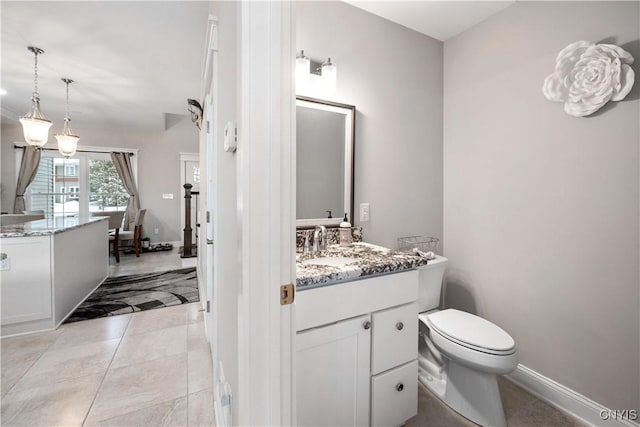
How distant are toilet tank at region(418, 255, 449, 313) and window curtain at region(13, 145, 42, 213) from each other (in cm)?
654

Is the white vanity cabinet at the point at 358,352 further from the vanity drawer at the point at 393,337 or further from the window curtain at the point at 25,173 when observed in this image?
the window curtain at the point at 25,173

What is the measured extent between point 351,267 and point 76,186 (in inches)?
253

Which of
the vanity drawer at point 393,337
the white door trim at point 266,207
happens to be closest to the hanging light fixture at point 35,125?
the white door trim at point 266,207

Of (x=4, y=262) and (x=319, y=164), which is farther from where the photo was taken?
(x=4, y=262)

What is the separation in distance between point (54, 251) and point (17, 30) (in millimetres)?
1826

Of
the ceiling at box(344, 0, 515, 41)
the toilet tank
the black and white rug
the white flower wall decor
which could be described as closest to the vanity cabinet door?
the toilet tank

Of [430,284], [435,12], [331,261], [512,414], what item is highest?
[435,12]

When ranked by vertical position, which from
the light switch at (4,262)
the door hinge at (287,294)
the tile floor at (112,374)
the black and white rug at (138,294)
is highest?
the door hinge at (287,294)

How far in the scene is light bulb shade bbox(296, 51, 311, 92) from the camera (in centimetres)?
159

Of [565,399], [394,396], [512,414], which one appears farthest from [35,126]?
[565,399]

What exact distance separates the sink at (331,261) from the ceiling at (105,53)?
6.55ft

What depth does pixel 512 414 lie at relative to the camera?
150cm

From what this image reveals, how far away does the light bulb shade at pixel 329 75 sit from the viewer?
1.66 metres

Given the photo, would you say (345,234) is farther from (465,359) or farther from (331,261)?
(465,359)
